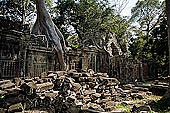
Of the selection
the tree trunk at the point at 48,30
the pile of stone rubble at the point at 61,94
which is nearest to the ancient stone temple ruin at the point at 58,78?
the pile of stone rubble at the point at 61,94

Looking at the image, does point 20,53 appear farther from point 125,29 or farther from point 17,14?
point 125,29

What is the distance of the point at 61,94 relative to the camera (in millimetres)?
5414

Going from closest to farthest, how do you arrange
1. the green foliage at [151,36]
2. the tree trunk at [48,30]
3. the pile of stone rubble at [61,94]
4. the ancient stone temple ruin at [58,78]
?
the pile of stone rubble at [61,94]
the ancient stone temple ruin at [58,78]
the tree trunk at [48,30]
the green foliage at [151,36]

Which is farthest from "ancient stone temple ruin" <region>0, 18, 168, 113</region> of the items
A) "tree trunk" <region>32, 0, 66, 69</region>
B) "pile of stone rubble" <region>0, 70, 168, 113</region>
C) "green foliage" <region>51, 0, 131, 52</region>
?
"green foliage" <region>51, 0, 131, 52</region>

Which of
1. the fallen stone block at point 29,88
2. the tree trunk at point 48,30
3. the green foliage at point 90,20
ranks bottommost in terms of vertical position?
the fallen stone block at point 29,88

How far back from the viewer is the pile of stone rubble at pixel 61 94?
15.7 feet

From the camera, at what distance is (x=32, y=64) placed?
9.54 metres

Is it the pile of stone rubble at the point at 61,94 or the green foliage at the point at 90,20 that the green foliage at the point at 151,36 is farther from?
the pile of stone rubble at the point at 61,94

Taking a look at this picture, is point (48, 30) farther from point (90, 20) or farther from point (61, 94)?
point (90, 20)

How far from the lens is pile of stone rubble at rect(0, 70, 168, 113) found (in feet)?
15.7

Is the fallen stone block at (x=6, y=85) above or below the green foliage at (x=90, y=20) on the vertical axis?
below

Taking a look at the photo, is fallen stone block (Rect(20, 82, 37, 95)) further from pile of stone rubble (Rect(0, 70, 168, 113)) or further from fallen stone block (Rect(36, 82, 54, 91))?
fallen stone block (Rect(36, 82, 54, 91))

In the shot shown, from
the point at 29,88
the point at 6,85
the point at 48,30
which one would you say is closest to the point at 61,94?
the point at 29,88

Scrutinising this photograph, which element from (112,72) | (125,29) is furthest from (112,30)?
(112,72)
